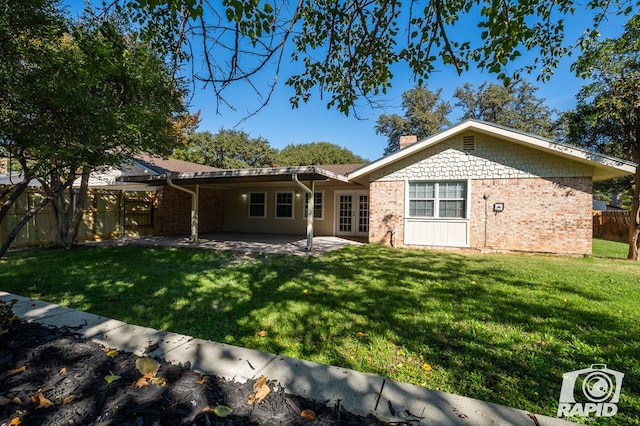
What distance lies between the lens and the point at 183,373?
80.4 inches

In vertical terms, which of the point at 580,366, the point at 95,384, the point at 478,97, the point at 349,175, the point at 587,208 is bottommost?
the point at 580,366

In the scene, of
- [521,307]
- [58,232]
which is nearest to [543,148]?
[521,307]

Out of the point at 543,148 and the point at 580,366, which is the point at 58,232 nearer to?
the point at 580,366

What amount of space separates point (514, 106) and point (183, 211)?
3073 centimetres

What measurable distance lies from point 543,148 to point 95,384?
1064 cm

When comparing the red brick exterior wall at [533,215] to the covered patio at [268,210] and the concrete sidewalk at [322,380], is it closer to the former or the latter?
the covered patio at [268,210]

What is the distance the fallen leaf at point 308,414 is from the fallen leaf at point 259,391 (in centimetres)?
27

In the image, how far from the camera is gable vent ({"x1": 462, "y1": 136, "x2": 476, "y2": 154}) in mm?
9633

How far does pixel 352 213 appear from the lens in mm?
14219

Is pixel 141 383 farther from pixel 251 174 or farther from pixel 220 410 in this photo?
pixel 251 174

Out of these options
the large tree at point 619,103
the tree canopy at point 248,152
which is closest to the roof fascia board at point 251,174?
the large tree at point 619,103

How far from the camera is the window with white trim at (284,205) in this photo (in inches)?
588

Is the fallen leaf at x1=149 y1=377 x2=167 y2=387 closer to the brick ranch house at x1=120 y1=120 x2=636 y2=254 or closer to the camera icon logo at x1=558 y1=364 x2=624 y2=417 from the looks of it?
the camera icon logo at x1=558 y1=364 x2=624 y2=417

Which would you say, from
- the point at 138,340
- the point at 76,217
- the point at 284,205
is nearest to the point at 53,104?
the point at 138,340
